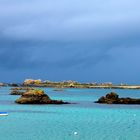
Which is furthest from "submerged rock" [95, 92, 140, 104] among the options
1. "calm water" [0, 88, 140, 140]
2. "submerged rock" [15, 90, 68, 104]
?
"calm water" [0, 88, 140, 140]

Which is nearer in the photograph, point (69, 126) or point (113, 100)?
point (69, 126)

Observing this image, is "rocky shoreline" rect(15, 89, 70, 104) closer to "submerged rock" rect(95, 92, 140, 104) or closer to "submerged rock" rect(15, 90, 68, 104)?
"submerged rock" rect(15, 90, 68, 104)

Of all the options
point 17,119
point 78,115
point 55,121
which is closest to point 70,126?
point 55,121

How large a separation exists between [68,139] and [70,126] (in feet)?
35.5

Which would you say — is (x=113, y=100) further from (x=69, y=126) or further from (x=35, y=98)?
(x=69, y=126)

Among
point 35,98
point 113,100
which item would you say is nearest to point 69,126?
point 35,98

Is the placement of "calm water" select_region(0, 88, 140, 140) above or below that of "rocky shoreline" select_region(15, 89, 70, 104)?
below

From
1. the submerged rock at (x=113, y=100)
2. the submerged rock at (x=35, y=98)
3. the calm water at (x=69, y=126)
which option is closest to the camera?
A: the calm water at (x=69, y=126)

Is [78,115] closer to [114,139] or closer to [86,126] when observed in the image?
[86,126]

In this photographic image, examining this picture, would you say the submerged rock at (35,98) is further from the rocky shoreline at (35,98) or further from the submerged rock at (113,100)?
the submerged rock at (113,100)

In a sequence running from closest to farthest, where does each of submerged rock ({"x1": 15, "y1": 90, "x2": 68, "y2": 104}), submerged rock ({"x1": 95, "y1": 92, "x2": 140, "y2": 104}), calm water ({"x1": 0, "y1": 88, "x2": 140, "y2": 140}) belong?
calm water ({"x1": 0, "y1": 88, "x2": 140, "y2": 140}) → submerged rock ({"x1": 15, "y1": 90, "x2": 68, "y2": 104}) → submerged rock ({"x1": 95, "y1": 92, "x2": 140, "y2": 104})

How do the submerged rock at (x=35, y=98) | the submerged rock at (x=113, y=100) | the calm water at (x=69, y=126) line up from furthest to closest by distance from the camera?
1. the submerged rock at (x=113, y=100)
2. the submerged rock at (x=35, y=98)
3. the calm water at (x=69, y=126)

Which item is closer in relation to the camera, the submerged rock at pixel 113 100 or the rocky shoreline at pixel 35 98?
the rocky shoreline at pixel 35 98

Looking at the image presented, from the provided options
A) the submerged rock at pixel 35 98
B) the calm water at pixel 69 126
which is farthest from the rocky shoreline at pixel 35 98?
the calm water at pixel 69 126
